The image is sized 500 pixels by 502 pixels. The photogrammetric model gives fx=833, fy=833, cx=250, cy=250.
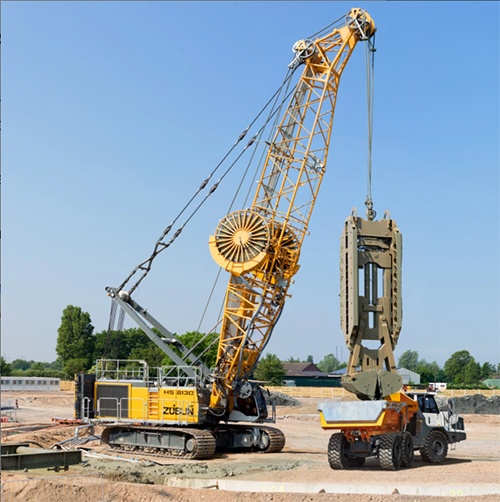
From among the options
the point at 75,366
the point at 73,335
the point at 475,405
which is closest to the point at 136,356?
the point at 75,366

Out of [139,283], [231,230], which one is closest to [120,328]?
[139,283]

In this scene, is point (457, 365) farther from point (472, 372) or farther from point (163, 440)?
point (163, 440)

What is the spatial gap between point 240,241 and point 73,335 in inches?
3108

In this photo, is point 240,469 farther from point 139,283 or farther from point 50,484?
point 139,283

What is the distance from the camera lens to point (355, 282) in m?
20.0

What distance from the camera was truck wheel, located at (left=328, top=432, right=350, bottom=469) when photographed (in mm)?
19984

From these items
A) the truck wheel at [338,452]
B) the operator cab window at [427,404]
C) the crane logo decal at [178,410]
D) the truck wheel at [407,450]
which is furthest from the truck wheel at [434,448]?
the crane logo decal at [178,410]

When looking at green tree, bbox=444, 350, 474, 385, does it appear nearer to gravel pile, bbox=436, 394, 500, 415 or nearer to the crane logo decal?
gravel pile, bbox=436, 394, 500, 415

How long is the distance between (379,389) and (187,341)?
59.0 meters

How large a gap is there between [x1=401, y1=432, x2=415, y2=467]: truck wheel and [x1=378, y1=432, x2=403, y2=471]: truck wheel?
0.27 metres

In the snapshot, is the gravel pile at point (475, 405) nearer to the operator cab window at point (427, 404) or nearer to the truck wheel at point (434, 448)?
the operator cab window at point (427, 404)

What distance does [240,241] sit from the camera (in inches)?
1102

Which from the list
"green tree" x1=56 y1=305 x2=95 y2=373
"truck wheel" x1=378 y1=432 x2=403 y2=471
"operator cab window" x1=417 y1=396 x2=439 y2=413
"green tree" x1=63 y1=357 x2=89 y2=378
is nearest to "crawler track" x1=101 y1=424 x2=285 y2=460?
"operator cab window" x1=417 y1=396 x2=439 y2=413

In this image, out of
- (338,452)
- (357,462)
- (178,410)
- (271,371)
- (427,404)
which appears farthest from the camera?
(271,371)
